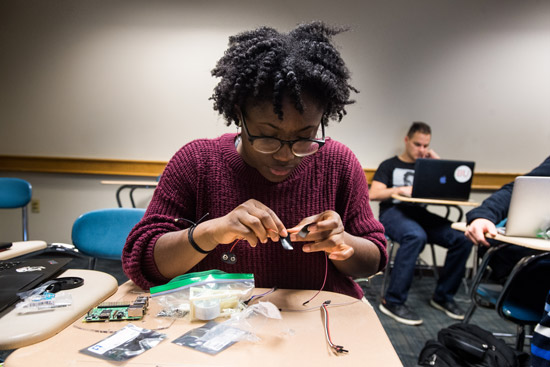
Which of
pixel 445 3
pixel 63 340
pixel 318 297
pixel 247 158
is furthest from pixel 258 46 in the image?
pixel 445 3

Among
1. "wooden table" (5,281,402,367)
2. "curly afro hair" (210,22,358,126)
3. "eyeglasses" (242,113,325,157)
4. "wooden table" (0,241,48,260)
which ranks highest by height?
"curly afro hair" (210,22,358,126)

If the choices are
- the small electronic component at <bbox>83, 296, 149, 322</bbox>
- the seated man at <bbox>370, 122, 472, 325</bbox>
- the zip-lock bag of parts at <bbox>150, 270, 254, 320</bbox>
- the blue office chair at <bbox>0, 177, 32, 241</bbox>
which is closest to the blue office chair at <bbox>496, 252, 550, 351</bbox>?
the seated man at <bbox>370, 122, 472, 325</bbox>

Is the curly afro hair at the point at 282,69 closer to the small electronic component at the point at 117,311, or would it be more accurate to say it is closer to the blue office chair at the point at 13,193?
the small electronic component at the point at 117,311

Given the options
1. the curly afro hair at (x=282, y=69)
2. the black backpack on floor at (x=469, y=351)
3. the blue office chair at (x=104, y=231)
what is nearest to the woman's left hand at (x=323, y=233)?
the curly afro hair at (x=282, y=69)

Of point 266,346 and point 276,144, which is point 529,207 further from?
point 266,346

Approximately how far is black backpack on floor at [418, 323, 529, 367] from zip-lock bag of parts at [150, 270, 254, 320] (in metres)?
1.20

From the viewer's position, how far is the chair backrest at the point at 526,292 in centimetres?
150

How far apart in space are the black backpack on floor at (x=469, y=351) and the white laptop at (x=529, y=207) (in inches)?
19.6

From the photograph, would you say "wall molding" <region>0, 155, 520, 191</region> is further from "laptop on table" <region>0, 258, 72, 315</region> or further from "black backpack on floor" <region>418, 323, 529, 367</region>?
"laptop on table" <region>0, 258, 72, 315</region>

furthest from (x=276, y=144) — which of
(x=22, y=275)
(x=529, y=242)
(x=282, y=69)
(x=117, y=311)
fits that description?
(x=529, y=242)

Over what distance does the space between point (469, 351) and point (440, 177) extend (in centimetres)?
151

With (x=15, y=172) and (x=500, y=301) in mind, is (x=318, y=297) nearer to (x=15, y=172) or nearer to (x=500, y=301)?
(x=500, y=301)

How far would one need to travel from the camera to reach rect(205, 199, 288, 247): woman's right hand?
740 millimetres

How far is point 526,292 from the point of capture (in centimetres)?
154
